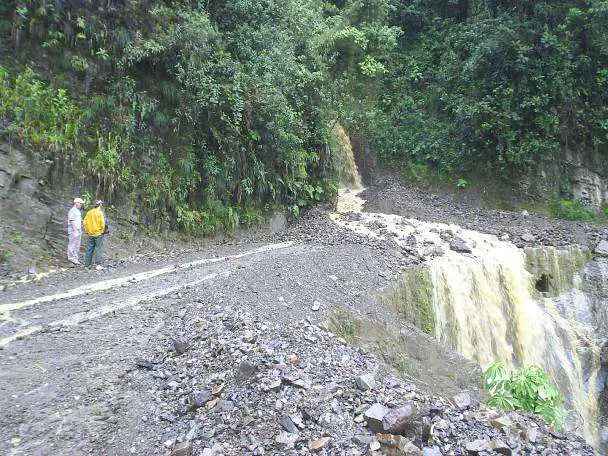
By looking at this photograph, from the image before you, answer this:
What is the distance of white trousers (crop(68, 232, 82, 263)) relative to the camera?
11000mm

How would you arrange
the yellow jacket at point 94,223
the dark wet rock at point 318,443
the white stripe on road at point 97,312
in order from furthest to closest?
the yellow jacket at point 94,223
the white stripe on road at point 97,312
the dark wet rock at point 318,443

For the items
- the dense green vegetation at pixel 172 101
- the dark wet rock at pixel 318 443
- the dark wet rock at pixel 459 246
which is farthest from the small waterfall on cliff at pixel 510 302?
the dark wet rock at pixel 318 443

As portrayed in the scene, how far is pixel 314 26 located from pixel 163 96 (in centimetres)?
824

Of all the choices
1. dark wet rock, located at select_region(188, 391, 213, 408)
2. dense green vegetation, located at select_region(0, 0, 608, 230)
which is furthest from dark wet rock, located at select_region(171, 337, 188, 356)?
dense green vegetation, located at select_region(0, 0, 608, 230)

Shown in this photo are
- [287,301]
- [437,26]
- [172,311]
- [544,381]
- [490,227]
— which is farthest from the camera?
[437,26]

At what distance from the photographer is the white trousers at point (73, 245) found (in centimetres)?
1100

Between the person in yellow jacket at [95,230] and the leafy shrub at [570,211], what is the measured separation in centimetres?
1689

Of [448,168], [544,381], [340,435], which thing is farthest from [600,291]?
[340,435]

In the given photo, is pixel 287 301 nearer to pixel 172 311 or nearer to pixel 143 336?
pixel 172 311

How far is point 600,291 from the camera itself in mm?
15383

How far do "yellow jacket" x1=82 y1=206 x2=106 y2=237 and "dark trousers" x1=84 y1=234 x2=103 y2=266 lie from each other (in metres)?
0.13

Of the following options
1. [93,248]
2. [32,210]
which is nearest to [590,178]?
[93,248]

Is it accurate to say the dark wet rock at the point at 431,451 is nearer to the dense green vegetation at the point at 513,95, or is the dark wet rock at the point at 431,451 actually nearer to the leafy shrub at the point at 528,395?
the leafy shrub at the point at 528,395

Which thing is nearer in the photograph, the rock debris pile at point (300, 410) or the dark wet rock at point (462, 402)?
the rock debris pile at point (300, 410)
